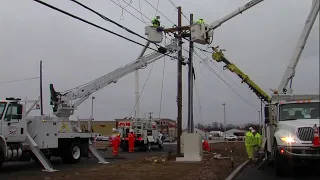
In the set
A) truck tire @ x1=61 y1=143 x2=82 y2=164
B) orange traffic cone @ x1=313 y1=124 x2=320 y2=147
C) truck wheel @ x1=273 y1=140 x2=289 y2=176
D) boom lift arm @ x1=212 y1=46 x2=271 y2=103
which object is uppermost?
boom lift arm @ x1=212 y1=46 x2=271 y2=103

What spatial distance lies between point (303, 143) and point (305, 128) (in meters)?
0.44

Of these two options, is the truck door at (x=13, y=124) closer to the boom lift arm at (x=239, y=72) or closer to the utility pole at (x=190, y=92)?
the utility pole at (x=190, y=92)

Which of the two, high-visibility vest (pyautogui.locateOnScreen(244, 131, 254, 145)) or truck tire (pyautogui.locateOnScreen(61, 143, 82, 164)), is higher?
high-visibility vest (pyautogui.locateOnScreen(244, 131, 254, 145))

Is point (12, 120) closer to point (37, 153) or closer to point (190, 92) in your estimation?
point (37, 153)

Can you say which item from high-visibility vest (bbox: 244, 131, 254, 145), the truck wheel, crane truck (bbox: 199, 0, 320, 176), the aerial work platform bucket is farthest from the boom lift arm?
the truck wheel

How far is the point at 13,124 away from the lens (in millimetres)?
15938

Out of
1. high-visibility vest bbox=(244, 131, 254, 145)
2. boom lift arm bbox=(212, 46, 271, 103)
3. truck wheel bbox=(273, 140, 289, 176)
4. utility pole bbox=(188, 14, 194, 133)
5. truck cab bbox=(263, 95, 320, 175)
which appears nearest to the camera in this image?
truck cab bbox=(263, 95, 320, 175)

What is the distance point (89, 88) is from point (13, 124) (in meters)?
8.51

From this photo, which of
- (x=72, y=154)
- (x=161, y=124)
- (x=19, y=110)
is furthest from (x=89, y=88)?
(x=161, y=124)

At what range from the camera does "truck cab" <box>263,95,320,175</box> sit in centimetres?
1064

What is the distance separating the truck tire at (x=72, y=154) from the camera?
19.3 m

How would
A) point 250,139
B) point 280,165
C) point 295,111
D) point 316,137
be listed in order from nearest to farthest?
point 316,137
point 280,165
point 295,111
point 250,139

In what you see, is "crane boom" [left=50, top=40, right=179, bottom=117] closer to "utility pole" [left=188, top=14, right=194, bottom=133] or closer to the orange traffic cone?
"utility pole" [left=188, top=14, right=194, bottom=133]

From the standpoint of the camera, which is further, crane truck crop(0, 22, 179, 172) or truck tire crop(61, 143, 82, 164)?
truck tire crop(61, 143, 82, 164)
